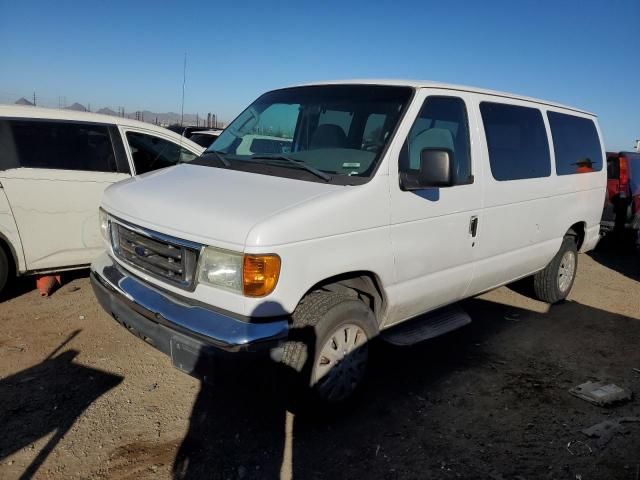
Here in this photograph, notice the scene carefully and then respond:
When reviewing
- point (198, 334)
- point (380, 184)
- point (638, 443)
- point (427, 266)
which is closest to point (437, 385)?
point (427, 266)

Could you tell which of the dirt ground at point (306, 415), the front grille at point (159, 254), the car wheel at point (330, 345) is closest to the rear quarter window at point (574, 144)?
the dirt ground at point (306, 415)

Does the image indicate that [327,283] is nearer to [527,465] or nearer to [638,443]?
[527,465]

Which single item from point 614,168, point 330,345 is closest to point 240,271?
point 330,345

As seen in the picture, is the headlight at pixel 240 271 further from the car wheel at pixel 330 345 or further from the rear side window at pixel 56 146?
the rear side window at pixel 56 146

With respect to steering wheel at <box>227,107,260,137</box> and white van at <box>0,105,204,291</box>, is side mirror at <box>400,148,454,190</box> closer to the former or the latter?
steering wheel at <box>227,107,260,137</box>

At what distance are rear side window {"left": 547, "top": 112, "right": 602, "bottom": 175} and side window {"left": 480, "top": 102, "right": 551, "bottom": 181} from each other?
0.27 m

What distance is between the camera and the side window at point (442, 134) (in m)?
3.53

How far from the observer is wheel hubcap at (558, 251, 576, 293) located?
5758 mm

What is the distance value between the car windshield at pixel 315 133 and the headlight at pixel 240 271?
2.59 feet

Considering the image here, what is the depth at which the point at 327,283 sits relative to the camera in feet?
10.3

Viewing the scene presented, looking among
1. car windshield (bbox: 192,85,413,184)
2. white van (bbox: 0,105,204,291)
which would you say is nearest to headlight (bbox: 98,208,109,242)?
car windshield (bbox: 192,85,413,184)

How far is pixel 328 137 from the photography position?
373 cm

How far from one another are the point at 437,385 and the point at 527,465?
101cm

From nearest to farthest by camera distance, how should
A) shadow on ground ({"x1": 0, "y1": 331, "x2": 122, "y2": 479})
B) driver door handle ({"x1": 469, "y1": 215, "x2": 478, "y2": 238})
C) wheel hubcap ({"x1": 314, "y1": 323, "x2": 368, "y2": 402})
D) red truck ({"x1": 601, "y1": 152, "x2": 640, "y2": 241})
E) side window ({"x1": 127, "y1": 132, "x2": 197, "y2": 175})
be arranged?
1. shadow on ground ({"x1": 0, "y1": 331, "x2": 122, "y2": 479})
2. wheel hubcap ({"x1": 314, "y1": 323, "x2": 368, "y2": 402})
3. driver door handle ({"x1": 469, "y1": 215, "x2": 478, "y2": 238})
4. side window ({"x1": 127, "y1": 132, "x2": 197, "y2": 175})
5. red truck ({"x1": 601, "y1": 152, "x2": 640, "y2": 241})
